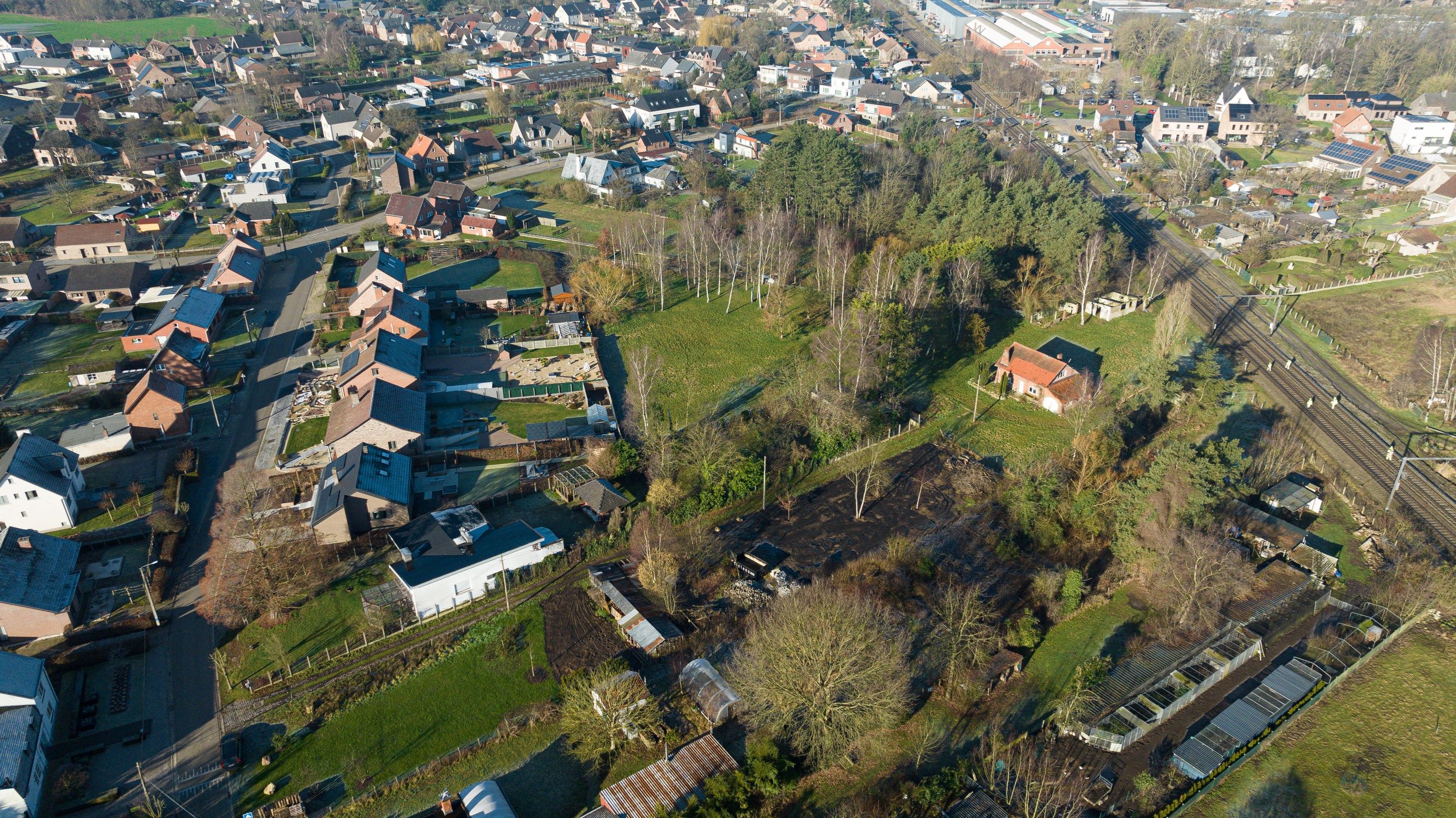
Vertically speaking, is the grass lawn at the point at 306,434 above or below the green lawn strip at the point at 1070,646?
above

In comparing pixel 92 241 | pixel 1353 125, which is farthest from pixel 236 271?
pixel 1353 125

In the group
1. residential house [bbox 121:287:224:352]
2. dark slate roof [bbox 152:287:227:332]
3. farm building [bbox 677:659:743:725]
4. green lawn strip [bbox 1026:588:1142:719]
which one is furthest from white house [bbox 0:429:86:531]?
green lawn strip [bbox 1026:588:1142:719]

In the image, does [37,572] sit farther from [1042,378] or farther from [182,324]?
[1042,378]

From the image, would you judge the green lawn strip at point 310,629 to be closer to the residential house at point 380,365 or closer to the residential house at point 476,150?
the residential house at point 380,365

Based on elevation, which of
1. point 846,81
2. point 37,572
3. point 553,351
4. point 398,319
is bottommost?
point 553,351

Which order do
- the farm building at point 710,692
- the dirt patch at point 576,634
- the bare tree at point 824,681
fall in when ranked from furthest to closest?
the dirt patch at point 576,634 < the farm building at point 710,692 < the bare tree at point 824,681

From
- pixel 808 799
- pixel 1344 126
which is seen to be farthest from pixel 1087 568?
Result: pixel 1344 126

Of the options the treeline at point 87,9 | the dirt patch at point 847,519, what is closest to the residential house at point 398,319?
the dirt patch at point 847,519
